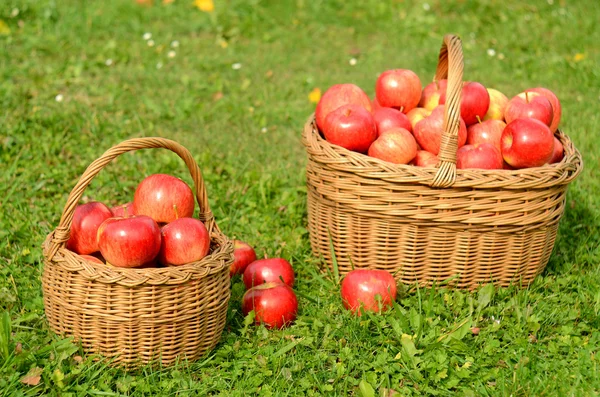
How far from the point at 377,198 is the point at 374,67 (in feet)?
11.3

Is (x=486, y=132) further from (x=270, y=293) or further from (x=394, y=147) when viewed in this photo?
(x=270, y=293)

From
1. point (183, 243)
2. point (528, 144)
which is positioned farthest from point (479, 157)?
point (183, 243)

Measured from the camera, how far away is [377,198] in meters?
3.29

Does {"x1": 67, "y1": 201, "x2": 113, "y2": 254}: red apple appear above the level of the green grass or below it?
above

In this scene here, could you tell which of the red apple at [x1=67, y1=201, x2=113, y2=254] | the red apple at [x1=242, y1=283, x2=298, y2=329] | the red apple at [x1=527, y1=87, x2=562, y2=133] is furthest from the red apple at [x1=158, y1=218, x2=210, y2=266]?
the red apple at [x1=527, y1=87, x2=562, y2=133]

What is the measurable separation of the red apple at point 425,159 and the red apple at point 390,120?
0.53ft

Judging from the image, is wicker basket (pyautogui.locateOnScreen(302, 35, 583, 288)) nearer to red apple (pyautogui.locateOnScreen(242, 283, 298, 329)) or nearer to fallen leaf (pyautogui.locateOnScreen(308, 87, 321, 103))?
red apple (pyautogui.locateOnScreen(242, 283, 298, 329))

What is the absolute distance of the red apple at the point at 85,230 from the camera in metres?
2.84

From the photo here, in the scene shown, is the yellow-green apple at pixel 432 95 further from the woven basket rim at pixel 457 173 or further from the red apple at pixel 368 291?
the red apple at pixel 368 291

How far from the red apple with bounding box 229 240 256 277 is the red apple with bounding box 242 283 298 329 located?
0.34 metres

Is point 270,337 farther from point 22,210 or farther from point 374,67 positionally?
point 374,67

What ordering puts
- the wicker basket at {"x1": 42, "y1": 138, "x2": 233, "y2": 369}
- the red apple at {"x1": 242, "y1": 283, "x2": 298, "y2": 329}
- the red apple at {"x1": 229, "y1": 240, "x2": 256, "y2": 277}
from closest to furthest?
1. the wicker basket at {"x1": 42, "y1": 138, "x2": 233, "y2": 369}
2. the red apple at {"x1": 242, "y1": 283, "x2": 298, "y2": 329}
3. the red apple at {"x1": 229, "y1": 240, "x2": 256, "y2": 277}

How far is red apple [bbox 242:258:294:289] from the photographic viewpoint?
3338mm

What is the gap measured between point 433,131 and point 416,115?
11.4 inches
